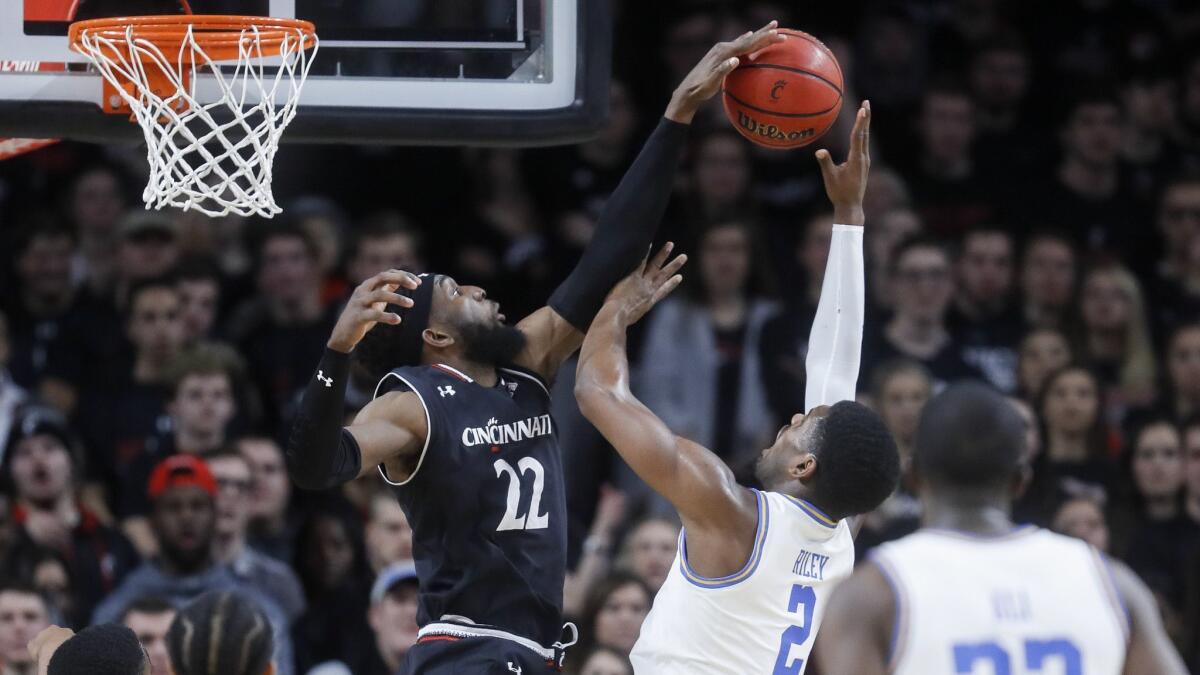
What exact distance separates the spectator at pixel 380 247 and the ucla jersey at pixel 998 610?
196 inches

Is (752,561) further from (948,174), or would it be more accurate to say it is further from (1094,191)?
(1094,191)

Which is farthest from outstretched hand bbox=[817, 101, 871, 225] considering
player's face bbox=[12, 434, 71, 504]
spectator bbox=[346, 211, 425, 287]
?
player's face bbox=[12, 434, 71, 504]

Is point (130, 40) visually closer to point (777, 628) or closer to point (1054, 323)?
point (777, 628)

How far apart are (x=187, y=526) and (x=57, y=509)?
0.61 meters

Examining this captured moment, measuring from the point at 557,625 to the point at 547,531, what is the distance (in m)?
0.26

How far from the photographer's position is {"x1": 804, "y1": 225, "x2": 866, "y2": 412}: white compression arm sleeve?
5.51 meters

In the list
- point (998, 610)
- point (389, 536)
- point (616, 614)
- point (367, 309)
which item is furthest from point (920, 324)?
point (998, 610)

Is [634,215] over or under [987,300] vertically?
over

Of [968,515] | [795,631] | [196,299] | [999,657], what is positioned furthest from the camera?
[196,299]

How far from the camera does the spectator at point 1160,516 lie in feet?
26.1

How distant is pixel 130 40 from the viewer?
5344 mm

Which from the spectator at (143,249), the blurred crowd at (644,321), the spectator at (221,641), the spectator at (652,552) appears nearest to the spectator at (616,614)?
the blurred crowd at (644,321)

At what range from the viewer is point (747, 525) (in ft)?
15.7

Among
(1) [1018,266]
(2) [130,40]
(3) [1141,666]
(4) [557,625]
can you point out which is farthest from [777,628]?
(1) [1018,266]
